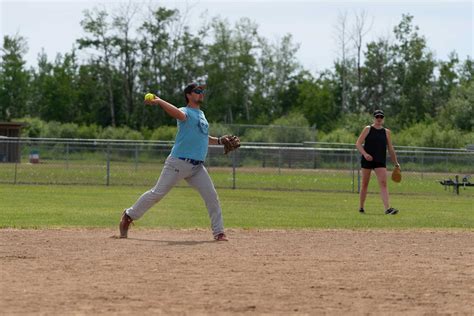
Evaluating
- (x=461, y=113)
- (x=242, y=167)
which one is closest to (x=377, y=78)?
(x=461, y=113)

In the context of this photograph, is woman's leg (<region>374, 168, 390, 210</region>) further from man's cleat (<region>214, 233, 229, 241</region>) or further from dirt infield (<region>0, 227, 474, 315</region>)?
man's cleat (<region>214, 233, 229, 241</region>)

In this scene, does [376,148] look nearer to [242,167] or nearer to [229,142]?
[229,142]

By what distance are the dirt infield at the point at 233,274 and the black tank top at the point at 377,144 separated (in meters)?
5.47

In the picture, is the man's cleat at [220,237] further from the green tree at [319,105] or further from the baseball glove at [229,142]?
the green tree at [319,105]

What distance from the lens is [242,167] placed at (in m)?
40.2

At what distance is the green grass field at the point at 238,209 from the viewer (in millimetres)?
17047

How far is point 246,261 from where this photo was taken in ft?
35.5

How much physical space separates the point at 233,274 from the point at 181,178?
338 centimetres

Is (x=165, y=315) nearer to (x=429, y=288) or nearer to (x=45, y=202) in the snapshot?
(x=429, y=288)

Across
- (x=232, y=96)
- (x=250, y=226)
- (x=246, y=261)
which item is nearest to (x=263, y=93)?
(x=232, y=96)

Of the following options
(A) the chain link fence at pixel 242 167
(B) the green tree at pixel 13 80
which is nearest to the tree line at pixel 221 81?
(B) the green tree at pixel 13 80

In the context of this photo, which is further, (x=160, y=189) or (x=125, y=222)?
(x=125, y=222)

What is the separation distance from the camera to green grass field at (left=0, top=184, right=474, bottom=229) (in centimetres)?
1705

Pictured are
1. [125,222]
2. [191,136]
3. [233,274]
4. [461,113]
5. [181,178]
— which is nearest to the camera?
[233,274]
